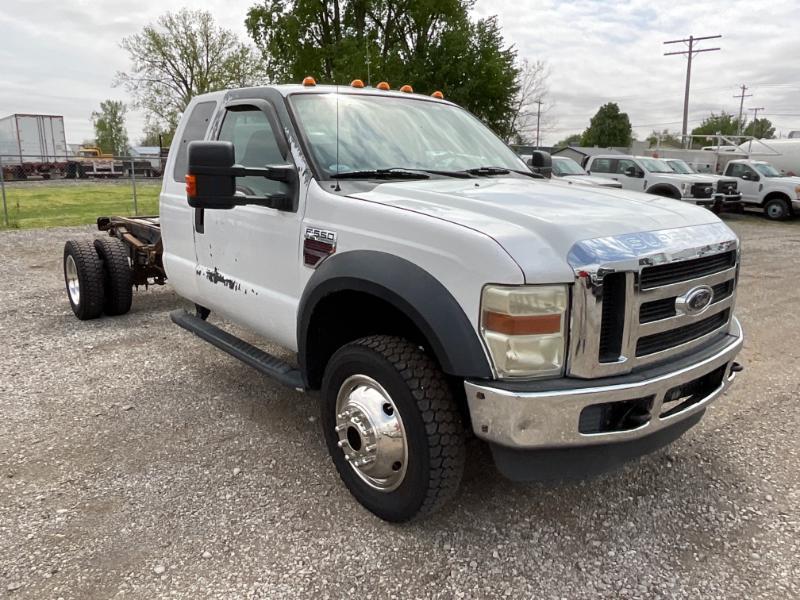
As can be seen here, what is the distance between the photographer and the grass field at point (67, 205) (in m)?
15.8

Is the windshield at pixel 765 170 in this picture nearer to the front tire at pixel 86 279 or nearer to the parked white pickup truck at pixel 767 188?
the parked white pickup truck at pixel 767 188

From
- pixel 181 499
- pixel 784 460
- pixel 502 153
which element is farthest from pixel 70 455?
pixel 784 460

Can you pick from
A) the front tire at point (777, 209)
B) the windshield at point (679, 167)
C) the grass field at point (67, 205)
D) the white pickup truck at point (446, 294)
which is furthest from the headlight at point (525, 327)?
the front tire at point (777, 209)

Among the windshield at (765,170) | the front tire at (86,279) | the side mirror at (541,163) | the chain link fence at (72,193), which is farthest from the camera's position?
the windshield at (765,170)

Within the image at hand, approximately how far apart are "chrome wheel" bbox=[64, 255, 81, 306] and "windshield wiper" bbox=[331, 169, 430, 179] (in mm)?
4114

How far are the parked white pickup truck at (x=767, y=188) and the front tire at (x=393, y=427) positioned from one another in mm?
19365

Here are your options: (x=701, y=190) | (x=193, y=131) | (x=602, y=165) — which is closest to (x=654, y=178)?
(x=701, y=190)

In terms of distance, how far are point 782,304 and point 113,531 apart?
7.44 metres

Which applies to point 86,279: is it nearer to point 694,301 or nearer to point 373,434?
point 373,434

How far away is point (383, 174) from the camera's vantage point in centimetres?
327

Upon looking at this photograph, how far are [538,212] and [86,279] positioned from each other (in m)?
4.84

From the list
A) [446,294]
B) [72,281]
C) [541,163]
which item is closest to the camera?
[446,294]

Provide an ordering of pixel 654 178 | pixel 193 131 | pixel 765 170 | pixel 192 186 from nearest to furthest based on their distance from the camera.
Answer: pixel 192 186 → pixel 193 131 → pixel 654 178 → pixel 765 170

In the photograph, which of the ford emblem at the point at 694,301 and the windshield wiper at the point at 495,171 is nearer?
the ford emblem at the point at 694,301
